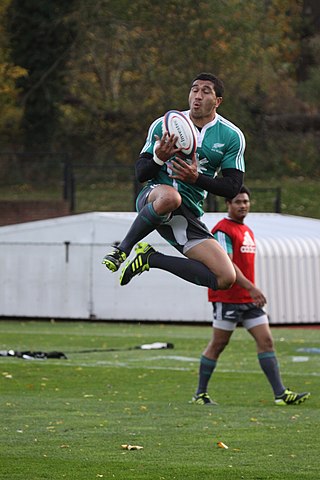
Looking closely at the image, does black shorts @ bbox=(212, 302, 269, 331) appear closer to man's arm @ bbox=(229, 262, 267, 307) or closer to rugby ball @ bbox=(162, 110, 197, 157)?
man's arm @ bbox=(229, 262, 267, 307)

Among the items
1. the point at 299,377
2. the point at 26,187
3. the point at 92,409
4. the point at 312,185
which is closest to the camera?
the point at 92,409

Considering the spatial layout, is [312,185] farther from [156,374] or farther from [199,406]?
[199,406]

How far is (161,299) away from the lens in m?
29.7

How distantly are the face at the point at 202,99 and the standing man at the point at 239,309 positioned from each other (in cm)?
329

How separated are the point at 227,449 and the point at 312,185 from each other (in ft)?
116

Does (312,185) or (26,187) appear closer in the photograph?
(26,187)

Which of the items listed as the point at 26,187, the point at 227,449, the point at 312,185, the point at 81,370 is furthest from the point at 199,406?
the point at 312,185

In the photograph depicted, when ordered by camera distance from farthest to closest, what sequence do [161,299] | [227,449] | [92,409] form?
[161,299], [92,409], [227,449]

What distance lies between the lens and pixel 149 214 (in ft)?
34.8

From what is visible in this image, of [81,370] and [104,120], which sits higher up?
[104,120]

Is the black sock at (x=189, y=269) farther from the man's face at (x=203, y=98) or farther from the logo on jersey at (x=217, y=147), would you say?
the man's face at (x=203, y=98)

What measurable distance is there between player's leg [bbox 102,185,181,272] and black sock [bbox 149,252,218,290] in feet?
0.80

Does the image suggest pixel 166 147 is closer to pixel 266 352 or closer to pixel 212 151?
pixel 212 151

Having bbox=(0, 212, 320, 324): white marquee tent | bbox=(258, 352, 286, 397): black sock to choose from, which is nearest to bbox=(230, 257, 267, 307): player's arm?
bbox=(258, 352, 286, 397): black sock
